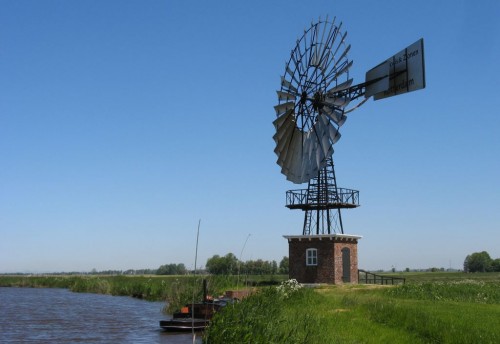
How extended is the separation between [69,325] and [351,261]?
65.4 feet

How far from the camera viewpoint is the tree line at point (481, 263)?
155000 millimetres

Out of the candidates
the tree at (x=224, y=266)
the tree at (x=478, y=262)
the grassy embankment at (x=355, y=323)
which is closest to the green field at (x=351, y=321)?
the grassy embankment at (x=355, y=323)

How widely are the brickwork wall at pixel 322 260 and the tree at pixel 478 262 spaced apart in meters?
128

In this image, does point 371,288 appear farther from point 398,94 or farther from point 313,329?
point 313,329

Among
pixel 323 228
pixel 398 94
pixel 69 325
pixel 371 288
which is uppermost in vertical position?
pixel 398 94

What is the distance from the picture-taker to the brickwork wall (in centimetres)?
4031

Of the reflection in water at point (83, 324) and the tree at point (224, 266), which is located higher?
the tree at point (224, 266)

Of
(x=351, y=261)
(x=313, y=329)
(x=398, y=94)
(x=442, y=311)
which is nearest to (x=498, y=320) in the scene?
(x=442, y=311)

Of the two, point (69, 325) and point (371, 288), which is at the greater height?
point (371, 288)

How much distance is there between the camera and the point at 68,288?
8675 cm

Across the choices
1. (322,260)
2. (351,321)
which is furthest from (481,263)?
(351,321)

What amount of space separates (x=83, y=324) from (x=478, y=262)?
478ft

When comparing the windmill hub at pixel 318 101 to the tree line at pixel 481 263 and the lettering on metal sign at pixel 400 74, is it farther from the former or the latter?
the tree line at pixel 481 263

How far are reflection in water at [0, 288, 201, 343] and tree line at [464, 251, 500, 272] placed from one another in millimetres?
128182
